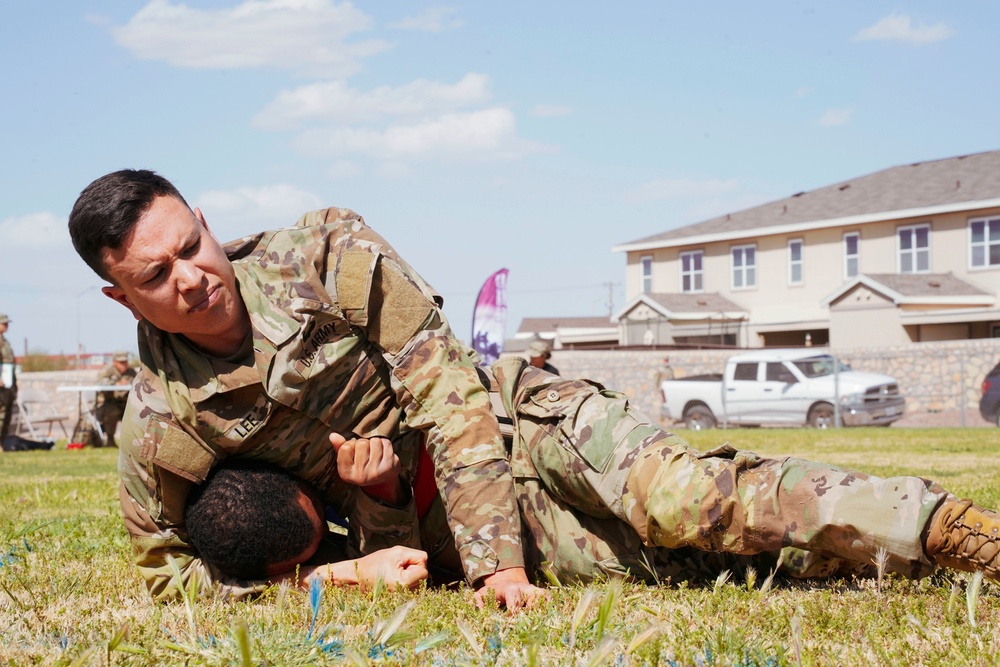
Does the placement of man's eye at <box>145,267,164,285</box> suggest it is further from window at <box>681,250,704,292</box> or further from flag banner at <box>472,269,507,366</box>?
window at <box>681,250,704,292</box>

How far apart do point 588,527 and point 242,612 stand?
4.05ft

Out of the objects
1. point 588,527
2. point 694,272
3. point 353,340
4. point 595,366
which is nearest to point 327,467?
point 353,340

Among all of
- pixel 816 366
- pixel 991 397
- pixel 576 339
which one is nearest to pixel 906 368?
pixel 816 366

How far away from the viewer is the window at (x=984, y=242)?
3666cm

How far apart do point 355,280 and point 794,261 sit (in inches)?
1618

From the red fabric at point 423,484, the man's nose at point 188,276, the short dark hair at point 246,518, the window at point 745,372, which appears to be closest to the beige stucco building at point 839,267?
the window at point 745,372

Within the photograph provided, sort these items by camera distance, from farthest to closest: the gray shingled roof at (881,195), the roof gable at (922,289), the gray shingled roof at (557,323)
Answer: the gray shingled roof at (557,323)
the gray shingled roof at (881,195)
the roof gable at (922,289)

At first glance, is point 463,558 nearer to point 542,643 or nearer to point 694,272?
point 542,643

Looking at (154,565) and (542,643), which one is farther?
(154,565)

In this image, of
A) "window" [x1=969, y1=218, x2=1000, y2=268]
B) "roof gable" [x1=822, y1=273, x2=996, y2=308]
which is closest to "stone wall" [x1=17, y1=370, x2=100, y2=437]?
"roof gable" [x1=822, y1=273, x2=996, y2=308]

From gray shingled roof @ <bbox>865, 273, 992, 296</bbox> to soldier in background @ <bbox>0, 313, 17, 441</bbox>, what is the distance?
28253 mm

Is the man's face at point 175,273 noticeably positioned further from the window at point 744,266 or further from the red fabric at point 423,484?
the window at point 744,266

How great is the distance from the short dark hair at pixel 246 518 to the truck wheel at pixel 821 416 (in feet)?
75.8

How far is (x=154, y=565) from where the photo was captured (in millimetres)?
3682
